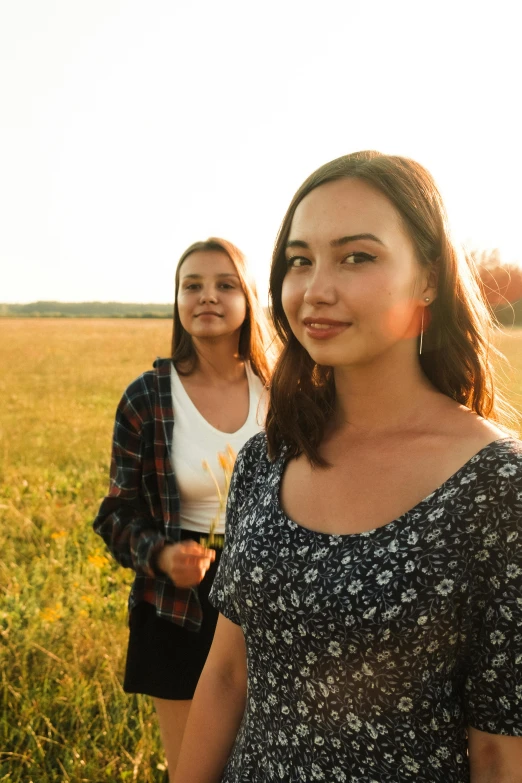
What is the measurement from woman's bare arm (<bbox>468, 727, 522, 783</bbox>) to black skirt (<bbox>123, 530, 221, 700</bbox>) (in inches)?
55.9

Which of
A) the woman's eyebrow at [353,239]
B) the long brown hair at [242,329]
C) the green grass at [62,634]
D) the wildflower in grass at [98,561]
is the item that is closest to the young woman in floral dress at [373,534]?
the woman's eyebrow at [353,239]

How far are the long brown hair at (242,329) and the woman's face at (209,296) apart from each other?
3cm

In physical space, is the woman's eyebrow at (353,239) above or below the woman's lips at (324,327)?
above

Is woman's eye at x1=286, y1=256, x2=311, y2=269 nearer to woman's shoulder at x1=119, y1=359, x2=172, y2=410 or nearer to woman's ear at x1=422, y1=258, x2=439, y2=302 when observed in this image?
woman's ear at x1=422, y1=258, x2=439, y2=302

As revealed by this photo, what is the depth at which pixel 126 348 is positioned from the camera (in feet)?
93.5

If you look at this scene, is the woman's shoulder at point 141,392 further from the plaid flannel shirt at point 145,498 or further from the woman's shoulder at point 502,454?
the woman's shoulder at point 502,454

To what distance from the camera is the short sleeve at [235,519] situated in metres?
1.70

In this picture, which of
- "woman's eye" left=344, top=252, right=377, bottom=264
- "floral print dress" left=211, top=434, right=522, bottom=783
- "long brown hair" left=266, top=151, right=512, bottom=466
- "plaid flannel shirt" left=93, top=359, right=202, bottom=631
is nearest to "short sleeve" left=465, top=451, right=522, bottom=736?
"floral print dress" left=211, top=434, right=522, bottom=783

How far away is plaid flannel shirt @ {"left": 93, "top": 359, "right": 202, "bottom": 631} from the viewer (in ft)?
8.76

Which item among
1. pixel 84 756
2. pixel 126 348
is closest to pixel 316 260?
pixel 84 756

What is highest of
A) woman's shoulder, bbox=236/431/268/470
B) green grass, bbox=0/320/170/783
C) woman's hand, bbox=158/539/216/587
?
woman's shoulder, bbox=236/431/268/470

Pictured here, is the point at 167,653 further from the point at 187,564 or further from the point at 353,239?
the point at 353,239

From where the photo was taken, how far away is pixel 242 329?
3211mm

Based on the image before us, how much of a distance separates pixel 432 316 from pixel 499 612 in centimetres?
69
